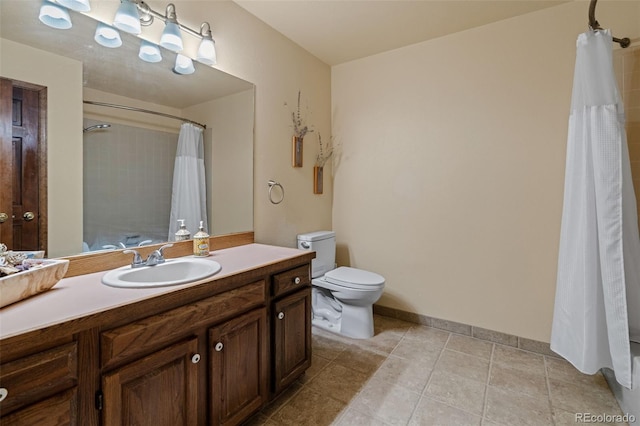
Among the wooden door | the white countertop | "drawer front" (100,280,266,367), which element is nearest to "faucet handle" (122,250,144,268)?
the white countertop

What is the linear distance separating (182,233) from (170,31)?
1099mm

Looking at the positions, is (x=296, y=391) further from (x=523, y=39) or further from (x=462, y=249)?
(x=523, y=39)

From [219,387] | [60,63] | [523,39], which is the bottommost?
[219,387]

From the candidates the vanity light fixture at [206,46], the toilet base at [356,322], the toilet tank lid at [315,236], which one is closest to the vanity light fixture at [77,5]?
the vanity light fixture at [206,46]

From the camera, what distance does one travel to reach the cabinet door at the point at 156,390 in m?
0.93

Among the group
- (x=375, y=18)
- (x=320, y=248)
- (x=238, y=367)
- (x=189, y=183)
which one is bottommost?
(x=238, y=367)

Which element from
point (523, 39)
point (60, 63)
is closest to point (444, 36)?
point (523, 39)

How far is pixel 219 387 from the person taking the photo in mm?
1242

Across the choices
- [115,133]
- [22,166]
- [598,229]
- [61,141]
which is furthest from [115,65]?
[598,229]

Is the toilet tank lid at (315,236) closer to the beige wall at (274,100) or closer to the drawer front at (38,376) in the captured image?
the beige wall at (274,100)

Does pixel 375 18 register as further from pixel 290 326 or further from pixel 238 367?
pixel 238 367

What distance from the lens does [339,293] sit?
2305 mm

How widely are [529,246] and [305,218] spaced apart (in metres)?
1.75

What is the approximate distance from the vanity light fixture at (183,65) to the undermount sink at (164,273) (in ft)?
3.59
